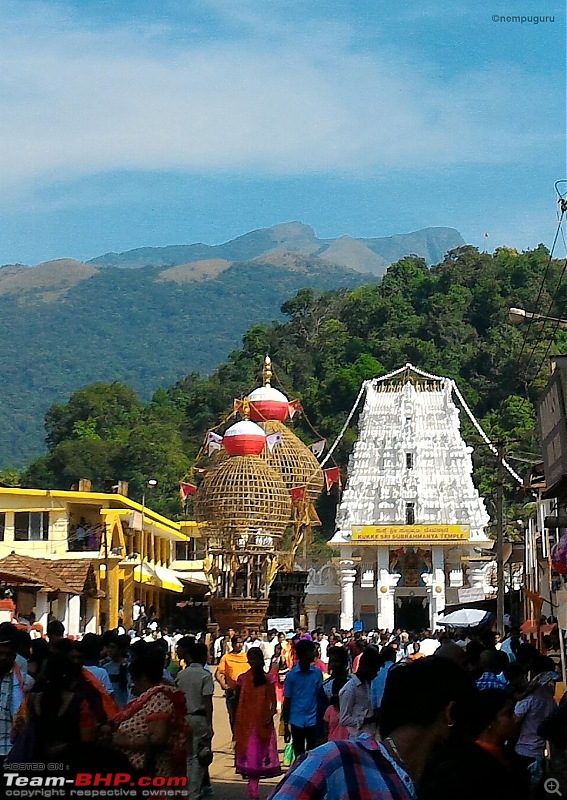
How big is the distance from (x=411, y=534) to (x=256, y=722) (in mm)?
44732

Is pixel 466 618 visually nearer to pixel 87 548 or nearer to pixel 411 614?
pixel 87 548

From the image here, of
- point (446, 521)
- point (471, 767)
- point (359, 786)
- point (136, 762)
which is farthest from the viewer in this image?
point (446, 521)

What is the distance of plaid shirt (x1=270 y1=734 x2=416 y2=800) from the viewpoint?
3496 mm

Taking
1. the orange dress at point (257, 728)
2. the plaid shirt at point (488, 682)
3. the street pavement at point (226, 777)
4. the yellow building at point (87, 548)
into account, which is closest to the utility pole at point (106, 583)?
the yellow building at point (87, 548)

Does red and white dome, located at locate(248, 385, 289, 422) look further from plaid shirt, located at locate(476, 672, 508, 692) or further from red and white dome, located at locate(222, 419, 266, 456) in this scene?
plaid shirt, located at locate(476, 672, 508, 692)

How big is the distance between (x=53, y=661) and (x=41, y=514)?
43.2 meters

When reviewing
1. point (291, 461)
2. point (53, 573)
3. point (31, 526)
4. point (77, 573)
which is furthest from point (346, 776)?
point (31, 526)

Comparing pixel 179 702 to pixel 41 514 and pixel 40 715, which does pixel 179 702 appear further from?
pixel 41 514

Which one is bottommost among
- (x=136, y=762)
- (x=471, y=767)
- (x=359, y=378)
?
(x=136, y=762)

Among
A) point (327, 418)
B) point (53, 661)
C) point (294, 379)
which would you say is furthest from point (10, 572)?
point (294, 379)

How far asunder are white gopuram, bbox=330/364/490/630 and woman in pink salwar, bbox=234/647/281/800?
139ft

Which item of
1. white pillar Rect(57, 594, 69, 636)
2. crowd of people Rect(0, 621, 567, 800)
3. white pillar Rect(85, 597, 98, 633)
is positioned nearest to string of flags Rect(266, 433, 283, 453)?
white pillar Rect(85, 597, 98, 633)

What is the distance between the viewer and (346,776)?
3518mm

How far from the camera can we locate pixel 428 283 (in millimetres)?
94812
